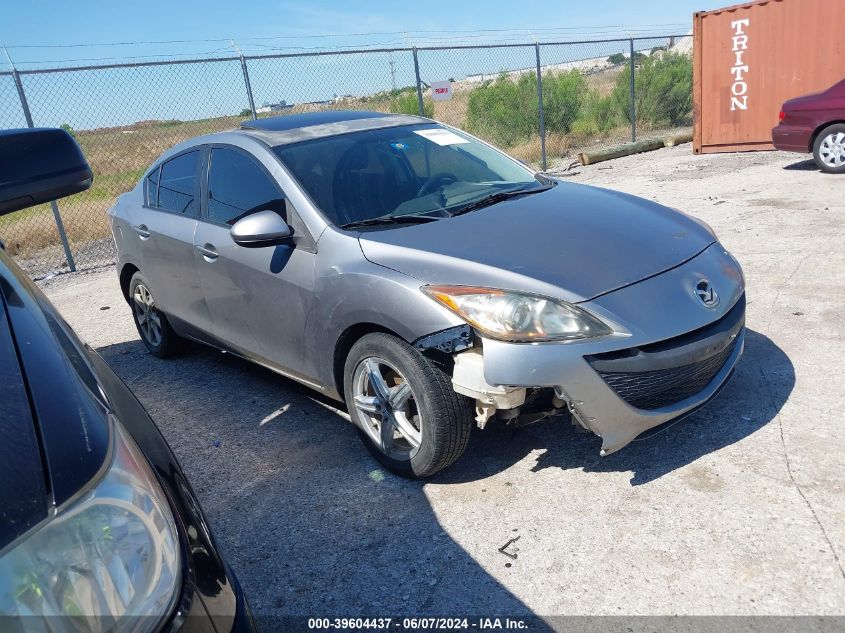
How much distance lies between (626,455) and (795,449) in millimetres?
728

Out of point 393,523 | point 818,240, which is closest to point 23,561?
point 393,523

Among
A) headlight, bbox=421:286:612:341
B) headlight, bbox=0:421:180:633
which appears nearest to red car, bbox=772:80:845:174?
headlight, bbox=421:286:612:341

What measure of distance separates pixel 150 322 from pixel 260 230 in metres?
2.49

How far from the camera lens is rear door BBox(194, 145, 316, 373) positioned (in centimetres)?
362

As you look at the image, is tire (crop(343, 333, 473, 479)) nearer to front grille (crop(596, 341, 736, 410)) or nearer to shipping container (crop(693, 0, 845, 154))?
front grille (crop(596, 341, 736, 410))

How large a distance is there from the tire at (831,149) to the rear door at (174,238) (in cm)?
886

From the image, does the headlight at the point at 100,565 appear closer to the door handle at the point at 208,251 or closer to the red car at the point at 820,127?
the door handle at the point at 208,251

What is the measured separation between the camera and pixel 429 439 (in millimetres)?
3068

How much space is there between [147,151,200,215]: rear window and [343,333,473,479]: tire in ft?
5.99

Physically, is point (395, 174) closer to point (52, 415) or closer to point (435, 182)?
point (435, 182)

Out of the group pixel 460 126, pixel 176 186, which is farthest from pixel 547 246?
pixel 460 126

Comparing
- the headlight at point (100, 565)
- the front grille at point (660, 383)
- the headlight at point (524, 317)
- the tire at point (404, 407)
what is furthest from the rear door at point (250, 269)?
the headlight at point (100, 565)

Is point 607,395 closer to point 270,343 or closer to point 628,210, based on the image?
point 628,210

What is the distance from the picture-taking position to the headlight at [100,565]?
42.8 inches
